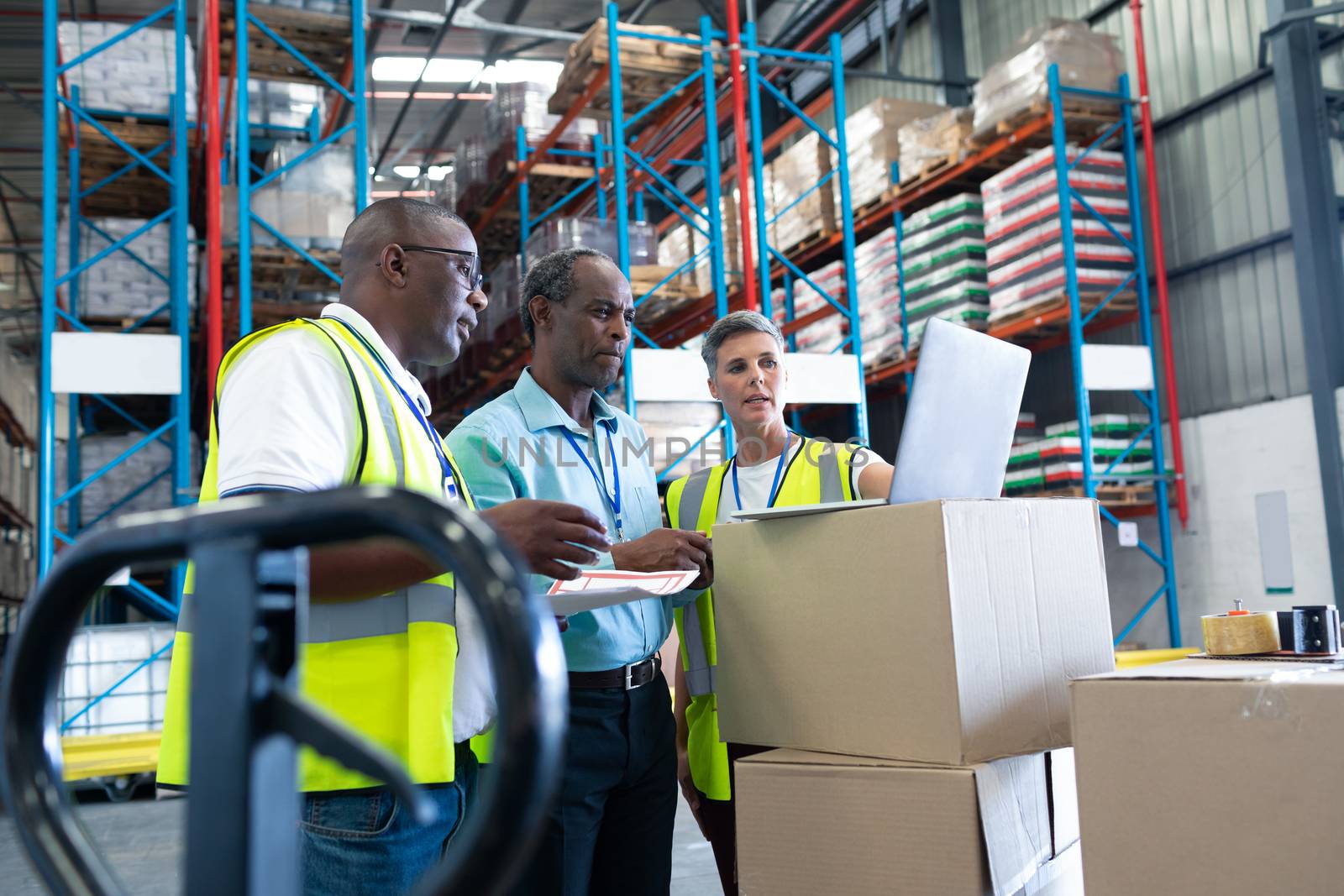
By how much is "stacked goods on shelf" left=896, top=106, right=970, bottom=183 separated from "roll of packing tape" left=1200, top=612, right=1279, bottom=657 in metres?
8.87

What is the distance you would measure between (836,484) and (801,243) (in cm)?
947

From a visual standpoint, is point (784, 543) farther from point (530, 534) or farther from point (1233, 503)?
point (1233, 503)

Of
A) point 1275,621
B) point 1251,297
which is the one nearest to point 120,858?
point 1275,621

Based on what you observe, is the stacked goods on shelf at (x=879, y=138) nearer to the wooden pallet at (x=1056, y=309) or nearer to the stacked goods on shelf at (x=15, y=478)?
the wooden pallet at (x=1056, y=309)

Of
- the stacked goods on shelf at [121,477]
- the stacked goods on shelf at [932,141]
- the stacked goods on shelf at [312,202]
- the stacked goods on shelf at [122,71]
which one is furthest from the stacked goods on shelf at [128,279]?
the stacked goods on shelf at [932,141]

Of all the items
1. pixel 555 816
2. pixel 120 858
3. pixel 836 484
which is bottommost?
pixel 120 858

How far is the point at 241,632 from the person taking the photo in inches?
20.6

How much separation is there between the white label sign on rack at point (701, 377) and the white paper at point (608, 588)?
18.3 ft

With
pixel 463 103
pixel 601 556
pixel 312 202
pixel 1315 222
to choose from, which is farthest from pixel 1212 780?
pixel 463 103

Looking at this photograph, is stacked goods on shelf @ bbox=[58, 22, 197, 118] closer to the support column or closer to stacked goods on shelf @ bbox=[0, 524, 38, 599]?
stacked goods on shelf @ bbox=[0, 524, 38, 599]

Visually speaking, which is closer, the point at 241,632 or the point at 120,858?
the point at 241,632

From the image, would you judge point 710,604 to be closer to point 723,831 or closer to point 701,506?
point 701,506

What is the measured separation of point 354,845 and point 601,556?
82 cm

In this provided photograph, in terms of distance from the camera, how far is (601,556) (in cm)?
221
